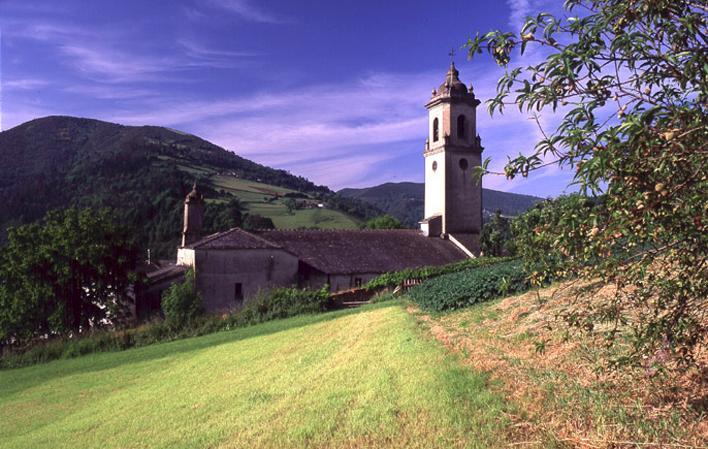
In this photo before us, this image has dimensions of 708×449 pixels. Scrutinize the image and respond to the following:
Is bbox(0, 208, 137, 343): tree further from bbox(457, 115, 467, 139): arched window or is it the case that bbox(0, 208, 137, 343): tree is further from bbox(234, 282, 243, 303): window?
bbox(457, 115, 467, 139): arched window

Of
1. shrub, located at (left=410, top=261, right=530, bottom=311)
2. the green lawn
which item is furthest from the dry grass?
shrub, located at (left=410, top=261, right=530, bottom=311)

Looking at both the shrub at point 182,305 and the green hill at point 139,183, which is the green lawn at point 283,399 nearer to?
the shrub at point 182,305

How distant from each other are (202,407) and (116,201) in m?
97.0

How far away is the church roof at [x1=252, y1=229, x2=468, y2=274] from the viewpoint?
122ft

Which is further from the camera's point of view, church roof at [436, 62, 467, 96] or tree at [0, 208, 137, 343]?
church roof at [436, 62, 467, 96]

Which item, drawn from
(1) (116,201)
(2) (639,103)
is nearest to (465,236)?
(2) (639,103)

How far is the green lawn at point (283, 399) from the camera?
7.48 m

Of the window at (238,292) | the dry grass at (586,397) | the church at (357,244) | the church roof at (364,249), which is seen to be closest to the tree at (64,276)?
the church at (357,244)

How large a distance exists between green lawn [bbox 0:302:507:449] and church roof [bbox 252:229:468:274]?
17.6 m

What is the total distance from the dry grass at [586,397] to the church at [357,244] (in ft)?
81.8

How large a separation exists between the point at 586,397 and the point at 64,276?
32.5 meters

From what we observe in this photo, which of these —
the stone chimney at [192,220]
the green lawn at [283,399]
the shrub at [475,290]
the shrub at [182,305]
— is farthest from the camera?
the stone chimney at [192,220]

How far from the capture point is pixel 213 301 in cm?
3300

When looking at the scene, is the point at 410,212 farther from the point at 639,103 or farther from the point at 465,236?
the point at 639,103
